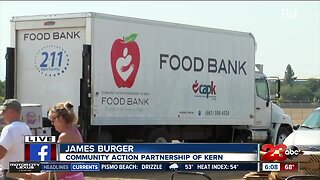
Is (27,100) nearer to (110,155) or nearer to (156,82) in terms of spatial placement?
(156,82)

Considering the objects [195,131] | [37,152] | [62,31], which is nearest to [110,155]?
[37,152]

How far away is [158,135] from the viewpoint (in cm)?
1708

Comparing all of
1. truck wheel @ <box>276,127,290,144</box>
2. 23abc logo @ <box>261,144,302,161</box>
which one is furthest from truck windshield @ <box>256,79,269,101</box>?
23abc logo @ <box>261,144,302,161</box>

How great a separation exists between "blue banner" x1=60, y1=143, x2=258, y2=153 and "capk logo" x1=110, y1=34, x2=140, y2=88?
9.67 m

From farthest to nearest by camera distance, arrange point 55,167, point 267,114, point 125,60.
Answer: point 267,114 < point 125,60 < point 55,167

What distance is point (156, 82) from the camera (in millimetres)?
16969

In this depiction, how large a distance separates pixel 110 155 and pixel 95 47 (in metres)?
9.42

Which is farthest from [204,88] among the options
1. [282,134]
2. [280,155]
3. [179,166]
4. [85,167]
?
[85,167]

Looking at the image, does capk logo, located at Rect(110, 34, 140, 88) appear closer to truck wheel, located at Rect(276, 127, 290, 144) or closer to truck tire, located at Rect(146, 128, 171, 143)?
truck tire, located at Rect(146, 128, 171, 143)

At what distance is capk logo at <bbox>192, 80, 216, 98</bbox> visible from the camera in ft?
59.3

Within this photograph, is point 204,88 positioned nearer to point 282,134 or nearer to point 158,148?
point 282,134

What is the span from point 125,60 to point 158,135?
7.56ft

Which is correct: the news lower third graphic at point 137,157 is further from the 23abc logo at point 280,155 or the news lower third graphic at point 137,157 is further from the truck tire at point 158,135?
the truck tire at point 158,135

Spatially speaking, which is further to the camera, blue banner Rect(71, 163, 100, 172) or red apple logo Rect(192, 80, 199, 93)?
red apple logo Rect(192, 80, 199, 93)
